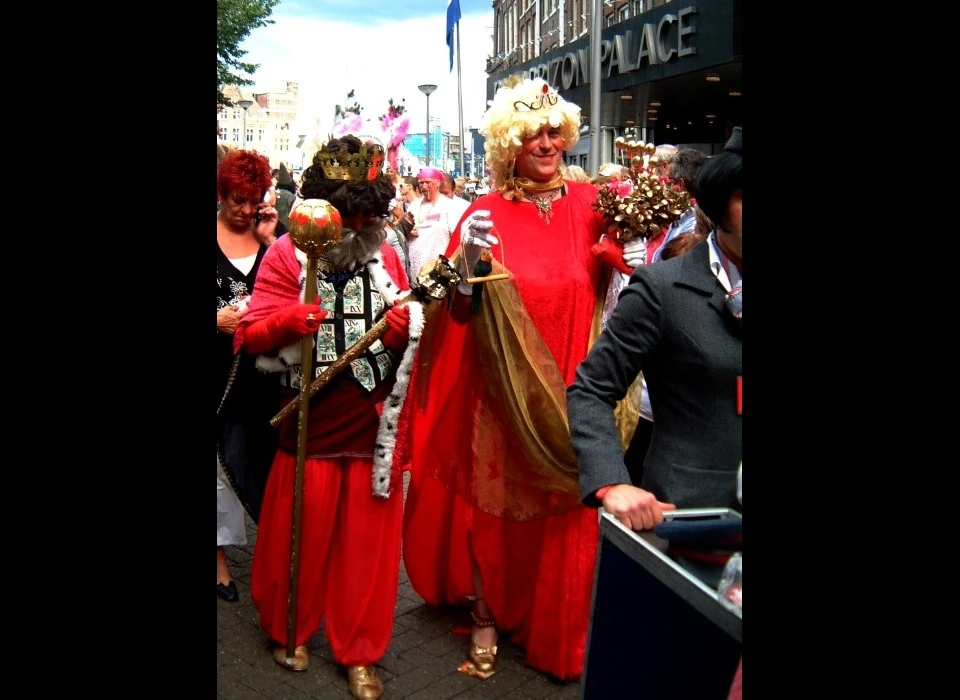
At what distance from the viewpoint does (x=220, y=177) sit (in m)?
4.72

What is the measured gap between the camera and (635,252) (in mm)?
3867

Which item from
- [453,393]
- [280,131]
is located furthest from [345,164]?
[280,131]

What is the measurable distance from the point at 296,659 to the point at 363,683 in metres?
0.33

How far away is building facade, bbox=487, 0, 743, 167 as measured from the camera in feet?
48.9

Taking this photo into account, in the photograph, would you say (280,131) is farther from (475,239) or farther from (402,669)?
(402,669)

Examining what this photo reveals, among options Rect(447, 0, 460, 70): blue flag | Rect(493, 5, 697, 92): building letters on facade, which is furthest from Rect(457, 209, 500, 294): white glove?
Rect(447, 0, 460, 70): blue flag

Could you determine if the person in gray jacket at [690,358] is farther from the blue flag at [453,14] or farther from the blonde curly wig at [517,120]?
the blue flag at [453,14]

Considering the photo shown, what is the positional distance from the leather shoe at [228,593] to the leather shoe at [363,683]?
1058 millimetres

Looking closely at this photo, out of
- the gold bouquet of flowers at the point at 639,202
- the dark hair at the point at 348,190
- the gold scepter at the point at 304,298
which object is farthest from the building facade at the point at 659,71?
the gold scepter at the point at 304,298

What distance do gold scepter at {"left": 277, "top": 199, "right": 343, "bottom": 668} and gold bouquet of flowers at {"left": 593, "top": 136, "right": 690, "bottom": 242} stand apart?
3.38ft

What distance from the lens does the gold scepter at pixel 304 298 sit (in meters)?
3.51

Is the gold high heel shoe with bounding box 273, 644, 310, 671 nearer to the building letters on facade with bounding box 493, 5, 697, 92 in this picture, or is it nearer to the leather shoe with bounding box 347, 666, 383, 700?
the leather shoe with bounding box 347, 666, 383, 700
